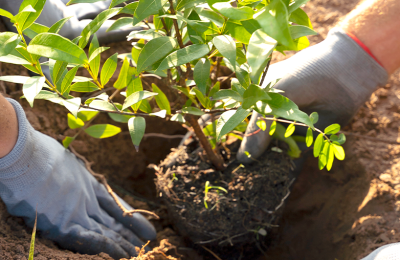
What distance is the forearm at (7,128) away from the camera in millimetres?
591

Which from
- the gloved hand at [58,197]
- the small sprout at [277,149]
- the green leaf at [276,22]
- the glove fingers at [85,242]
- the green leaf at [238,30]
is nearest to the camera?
the green leaf at [276,22]

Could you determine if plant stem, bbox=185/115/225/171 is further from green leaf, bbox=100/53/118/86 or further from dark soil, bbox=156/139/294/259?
green leaf, bbox=100/53/118/86

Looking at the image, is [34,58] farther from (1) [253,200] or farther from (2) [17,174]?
(1) [253,200]

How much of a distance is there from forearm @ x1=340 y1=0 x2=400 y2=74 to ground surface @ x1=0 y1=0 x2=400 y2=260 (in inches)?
10.6

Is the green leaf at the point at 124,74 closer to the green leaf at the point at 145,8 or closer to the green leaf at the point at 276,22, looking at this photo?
the green leaf at the point at 145,8

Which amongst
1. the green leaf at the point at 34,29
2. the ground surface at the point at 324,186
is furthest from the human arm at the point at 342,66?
the green leaf at the point at 34,29

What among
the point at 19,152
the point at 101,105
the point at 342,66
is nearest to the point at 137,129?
the point at 101,105

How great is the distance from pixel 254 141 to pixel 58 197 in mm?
589

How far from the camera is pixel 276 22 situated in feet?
0.98

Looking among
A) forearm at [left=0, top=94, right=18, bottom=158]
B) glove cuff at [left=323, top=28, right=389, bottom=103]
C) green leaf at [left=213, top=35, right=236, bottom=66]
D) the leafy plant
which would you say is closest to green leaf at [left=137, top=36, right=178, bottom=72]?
the leafy plant

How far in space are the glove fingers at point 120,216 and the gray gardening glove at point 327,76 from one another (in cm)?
43

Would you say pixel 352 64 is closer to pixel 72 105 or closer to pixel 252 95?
pixel 252 95

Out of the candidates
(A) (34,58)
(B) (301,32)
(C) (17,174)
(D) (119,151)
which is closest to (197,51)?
(B) (301,32)

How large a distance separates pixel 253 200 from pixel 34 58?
68 cm
